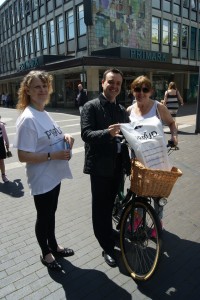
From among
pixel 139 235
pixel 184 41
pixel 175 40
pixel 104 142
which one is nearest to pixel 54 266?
pixel 139 235

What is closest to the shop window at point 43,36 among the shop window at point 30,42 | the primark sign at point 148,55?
the shop window at point 30,42

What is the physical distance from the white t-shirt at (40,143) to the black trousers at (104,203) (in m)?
0.40

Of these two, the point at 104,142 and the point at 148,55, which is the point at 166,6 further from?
the point at 104,142

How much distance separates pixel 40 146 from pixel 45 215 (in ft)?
2.36

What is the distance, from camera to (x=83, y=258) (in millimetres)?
3213

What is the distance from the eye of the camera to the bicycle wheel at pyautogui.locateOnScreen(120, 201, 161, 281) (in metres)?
2.77

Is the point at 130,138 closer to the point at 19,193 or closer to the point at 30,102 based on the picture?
the point at 30,102

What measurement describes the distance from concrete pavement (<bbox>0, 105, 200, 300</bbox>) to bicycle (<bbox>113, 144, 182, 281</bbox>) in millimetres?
135

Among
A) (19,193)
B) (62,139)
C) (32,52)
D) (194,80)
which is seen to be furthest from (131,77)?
(62,139)

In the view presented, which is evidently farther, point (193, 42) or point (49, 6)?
point (193, 42)

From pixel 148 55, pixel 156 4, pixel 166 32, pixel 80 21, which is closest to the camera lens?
pixel 80 21

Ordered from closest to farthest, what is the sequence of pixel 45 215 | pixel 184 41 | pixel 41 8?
pixel 45 215 < pixel 41 8 < pixel 184 41

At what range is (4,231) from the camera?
3867 millimetres

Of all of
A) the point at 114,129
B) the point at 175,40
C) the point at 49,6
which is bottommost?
the point at 114,129
